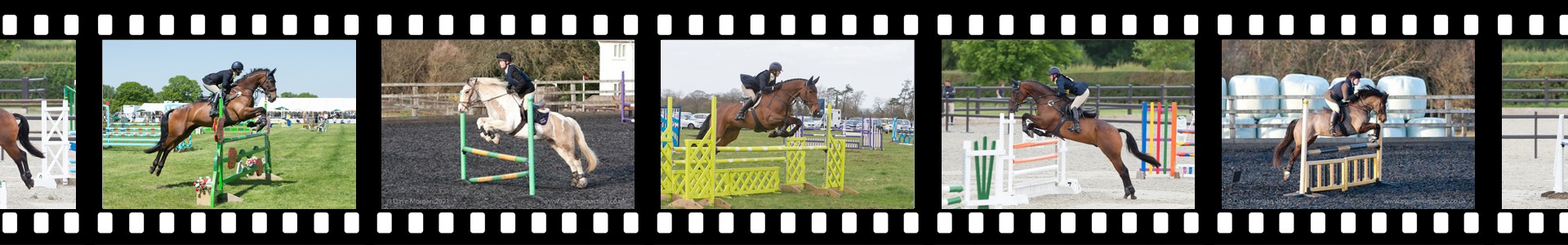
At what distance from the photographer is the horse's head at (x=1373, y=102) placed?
36.2ft

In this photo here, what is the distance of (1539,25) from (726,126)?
6184 millimetres

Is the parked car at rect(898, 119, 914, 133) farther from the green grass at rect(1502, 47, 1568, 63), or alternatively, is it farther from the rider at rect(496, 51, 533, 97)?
the green grass at rect(1502, 47, 1568, 63)

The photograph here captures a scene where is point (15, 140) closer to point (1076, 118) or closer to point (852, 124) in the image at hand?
point (852, 124)

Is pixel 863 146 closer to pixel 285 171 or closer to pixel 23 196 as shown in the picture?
pixel 285 171

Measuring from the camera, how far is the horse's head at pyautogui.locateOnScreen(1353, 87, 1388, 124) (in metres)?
11.0

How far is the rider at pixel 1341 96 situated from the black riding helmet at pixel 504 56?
684 cm

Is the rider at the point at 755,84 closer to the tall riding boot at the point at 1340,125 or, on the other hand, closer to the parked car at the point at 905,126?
the parked car at the point at 905,126

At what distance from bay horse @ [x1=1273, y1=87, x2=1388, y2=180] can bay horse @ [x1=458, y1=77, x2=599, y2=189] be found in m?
5.94

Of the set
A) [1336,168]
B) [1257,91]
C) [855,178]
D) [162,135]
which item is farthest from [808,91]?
[1257,91]

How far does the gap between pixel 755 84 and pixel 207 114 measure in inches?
174

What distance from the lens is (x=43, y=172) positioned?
10.8m

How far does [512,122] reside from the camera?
35.1 ft

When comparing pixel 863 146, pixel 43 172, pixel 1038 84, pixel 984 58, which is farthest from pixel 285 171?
pixel 984 58

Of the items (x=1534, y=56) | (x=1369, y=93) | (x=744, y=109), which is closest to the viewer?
(x=1369, y=93)
